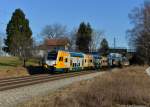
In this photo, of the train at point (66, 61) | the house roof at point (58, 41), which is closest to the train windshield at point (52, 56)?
the train at point (66, 61)

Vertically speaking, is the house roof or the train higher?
the house roof

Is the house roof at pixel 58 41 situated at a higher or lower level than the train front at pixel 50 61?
higher

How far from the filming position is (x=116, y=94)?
58.6 ft

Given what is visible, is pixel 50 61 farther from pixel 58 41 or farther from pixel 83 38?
pixel 58 41

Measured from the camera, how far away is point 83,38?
14438cm

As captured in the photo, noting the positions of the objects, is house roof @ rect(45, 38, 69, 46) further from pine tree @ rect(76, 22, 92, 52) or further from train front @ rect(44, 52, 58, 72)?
train front @ rect(44, 52, 58, 72)

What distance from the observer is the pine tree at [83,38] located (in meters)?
143

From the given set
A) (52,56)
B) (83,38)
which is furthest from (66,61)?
(83,38)

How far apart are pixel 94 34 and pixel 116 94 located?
5212 inches

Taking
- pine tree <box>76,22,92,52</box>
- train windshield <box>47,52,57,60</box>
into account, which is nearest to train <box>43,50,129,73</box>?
train windshield <box>47,52,57,60</box>

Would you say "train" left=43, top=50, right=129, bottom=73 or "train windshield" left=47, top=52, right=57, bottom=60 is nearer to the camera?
"train" left=43, top=50, right=129, bottom=73

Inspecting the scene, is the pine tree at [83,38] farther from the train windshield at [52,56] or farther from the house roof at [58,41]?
the train windshield at [52,56]

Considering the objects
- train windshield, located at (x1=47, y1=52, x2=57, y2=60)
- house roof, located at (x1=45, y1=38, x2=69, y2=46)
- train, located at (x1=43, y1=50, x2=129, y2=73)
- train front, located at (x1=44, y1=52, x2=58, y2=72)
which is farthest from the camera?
house roof, located at (x1=45, y1=38, x2=69, y2=46)

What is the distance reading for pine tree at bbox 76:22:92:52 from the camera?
142875 mm
